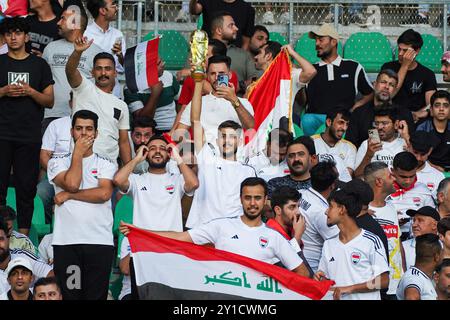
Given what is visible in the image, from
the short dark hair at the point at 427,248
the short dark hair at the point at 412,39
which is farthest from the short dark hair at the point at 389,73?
the short dark hair at the point at 427,248

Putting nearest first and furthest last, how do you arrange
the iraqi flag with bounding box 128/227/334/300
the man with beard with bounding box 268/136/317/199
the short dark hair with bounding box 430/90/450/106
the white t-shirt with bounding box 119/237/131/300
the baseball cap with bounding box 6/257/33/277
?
the iraqi flag with bounding box 128/227/334/300
the baseball cap with bounding box 6/257/33/277
the white t-shirt with bounding box 119/237/131/300
the man with beard with bounding box 268/136/317/199
the short dark hair with bounding box 430/90/450/106

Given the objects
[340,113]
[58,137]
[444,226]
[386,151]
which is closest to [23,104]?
[58,137]

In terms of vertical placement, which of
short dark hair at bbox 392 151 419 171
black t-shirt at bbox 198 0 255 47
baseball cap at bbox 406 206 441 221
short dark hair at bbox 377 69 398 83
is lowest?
baseball cap at bbox 406 206 441 221

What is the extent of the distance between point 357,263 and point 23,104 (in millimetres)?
4145

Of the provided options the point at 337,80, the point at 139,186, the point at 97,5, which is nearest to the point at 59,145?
the point at 139,186

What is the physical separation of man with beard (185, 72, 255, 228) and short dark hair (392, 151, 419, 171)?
1.82m

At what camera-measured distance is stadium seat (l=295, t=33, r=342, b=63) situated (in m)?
17.2

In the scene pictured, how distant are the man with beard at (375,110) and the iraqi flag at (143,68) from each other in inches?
87.7

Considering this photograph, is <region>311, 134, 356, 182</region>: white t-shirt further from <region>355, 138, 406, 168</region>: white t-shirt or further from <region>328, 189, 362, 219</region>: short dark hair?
Result: <region>328, 189, 362, 219</region>: short dark hair

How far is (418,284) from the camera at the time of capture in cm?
1151

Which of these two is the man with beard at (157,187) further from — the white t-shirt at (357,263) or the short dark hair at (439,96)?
the short dark hair at (439,96)

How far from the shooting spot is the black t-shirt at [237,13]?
16.3 m

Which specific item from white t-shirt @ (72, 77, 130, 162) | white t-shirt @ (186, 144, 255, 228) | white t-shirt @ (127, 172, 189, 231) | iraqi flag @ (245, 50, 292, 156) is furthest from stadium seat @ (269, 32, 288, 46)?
white t-shirt @ (127, 172, 189, 231)
